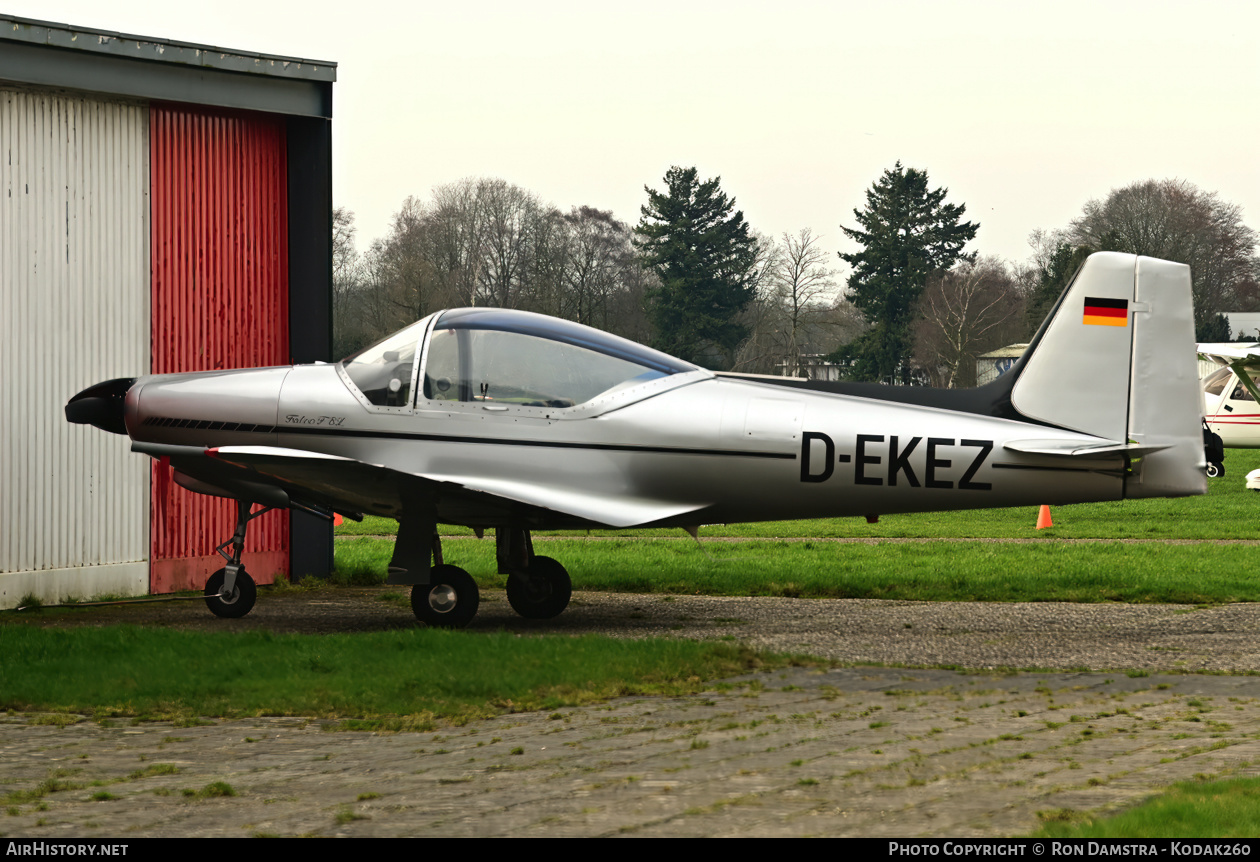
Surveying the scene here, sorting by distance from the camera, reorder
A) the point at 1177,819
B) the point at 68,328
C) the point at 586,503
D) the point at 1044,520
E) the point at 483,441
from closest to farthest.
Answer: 1. the point at 1177,819
2. the point at 586,503
3. the point at 483,441
4. the point at 68,328
5. the point at 1044,520

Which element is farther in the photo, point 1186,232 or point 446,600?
point 1186,232

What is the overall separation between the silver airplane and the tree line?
62.5 metres

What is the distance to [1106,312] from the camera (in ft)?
33.7

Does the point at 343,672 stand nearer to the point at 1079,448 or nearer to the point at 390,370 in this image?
the point at 390,370

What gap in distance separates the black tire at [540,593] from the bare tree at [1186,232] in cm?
7902

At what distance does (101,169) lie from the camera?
13180 millimetres

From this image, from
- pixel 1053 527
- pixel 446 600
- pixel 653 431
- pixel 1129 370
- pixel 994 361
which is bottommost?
pixel 1053 527

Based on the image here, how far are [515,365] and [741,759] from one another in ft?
17.7

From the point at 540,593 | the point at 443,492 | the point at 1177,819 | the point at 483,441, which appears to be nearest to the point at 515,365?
the point at 483,441

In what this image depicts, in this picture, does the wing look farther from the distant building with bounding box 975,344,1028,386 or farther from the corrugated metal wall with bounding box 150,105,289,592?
the distant building with bounding box 975,344,1028,386

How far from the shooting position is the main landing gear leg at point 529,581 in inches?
455

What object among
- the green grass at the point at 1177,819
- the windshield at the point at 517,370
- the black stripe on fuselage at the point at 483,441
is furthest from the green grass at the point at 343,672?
the green grass at the point at 1177,819

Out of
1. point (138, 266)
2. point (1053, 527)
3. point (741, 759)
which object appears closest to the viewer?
point (741, 759)

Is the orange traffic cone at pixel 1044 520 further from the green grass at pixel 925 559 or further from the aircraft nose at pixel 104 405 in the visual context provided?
the aircraft nose at pixel 104 405
